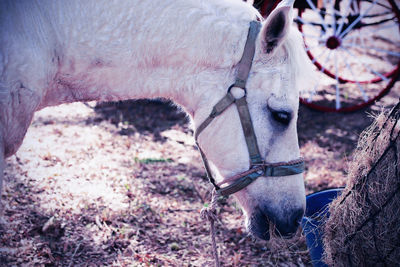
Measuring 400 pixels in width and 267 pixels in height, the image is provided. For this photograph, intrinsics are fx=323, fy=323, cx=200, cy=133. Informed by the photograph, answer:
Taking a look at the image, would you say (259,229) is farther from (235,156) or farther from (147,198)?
(147,198)

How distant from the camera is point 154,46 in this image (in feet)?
5.61

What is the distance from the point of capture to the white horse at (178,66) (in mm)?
1567

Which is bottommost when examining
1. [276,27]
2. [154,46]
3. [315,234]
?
[315,234]

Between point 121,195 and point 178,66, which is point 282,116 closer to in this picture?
point 178,66

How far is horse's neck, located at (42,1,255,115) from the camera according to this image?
65.7 inches

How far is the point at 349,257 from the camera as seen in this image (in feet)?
5.55

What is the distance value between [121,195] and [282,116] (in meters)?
2.02

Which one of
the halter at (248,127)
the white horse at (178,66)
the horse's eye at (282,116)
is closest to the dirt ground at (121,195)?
the halter at (248,127)

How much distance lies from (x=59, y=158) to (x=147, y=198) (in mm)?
1128

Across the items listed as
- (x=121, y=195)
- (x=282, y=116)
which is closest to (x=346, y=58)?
(x=121, y=195)

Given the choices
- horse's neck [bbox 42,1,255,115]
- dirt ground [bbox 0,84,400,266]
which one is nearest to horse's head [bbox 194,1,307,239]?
horse's neck [bbox 42,1,255,115]

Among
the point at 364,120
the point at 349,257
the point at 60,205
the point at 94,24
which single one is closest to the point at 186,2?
the point at 94,24

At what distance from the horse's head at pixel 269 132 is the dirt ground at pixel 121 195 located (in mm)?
248

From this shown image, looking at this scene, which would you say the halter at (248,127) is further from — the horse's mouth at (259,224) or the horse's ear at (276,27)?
the horse's mouth at (259,224)
